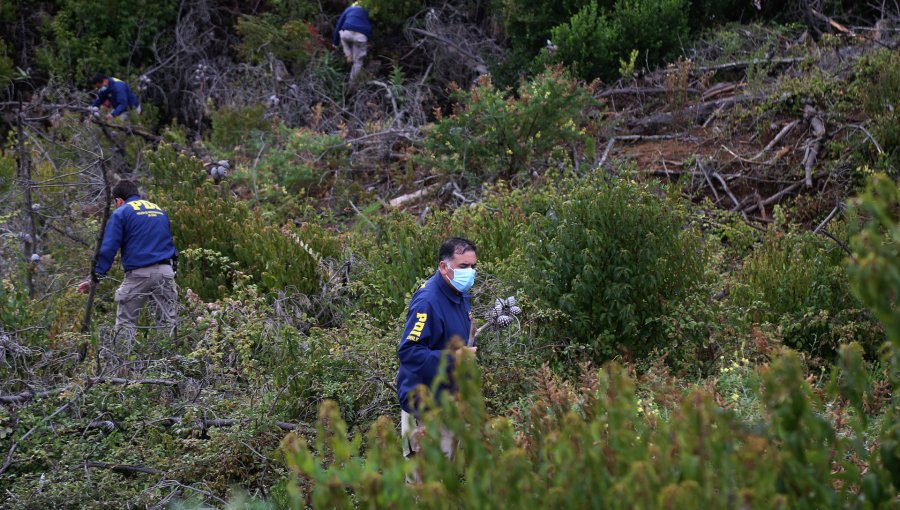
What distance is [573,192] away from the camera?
21.1 feet

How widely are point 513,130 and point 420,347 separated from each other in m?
6.36

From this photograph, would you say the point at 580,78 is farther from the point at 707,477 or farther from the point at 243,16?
the point at 707,477

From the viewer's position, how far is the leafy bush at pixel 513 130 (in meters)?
10.4

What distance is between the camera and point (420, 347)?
14.9 feet

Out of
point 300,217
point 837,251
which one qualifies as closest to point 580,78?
point 300,217

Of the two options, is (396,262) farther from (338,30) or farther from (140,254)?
(338,30)

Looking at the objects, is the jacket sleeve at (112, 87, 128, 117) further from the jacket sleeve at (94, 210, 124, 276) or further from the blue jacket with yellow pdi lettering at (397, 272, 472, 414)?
the blue jacket with yellow pdi lettering at (397, 272, 472, 414)

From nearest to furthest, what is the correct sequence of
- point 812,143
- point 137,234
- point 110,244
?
point 110,244 → point 137,234 → point 812,143

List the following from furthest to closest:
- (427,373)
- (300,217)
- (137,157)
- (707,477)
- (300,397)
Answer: (137,157) < (300,217) < (300,397) < (427,373) < (707,477)

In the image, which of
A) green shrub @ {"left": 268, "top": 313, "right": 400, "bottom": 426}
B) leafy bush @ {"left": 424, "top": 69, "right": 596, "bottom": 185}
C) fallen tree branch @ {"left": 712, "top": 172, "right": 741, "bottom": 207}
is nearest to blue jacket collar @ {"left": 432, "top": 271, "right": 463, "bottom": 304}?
green shrub @ {"left": 268, "top": 313, "right": 400, "bottom": 426}

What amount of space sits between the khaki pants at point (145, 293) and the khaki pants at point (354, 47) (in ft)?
25.6

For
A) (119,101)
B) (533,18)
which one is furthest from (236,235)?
(119,101)

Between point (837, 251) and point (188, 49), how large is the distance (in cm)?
1245

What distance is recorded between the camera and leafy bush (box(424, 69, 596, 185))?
1042cm
